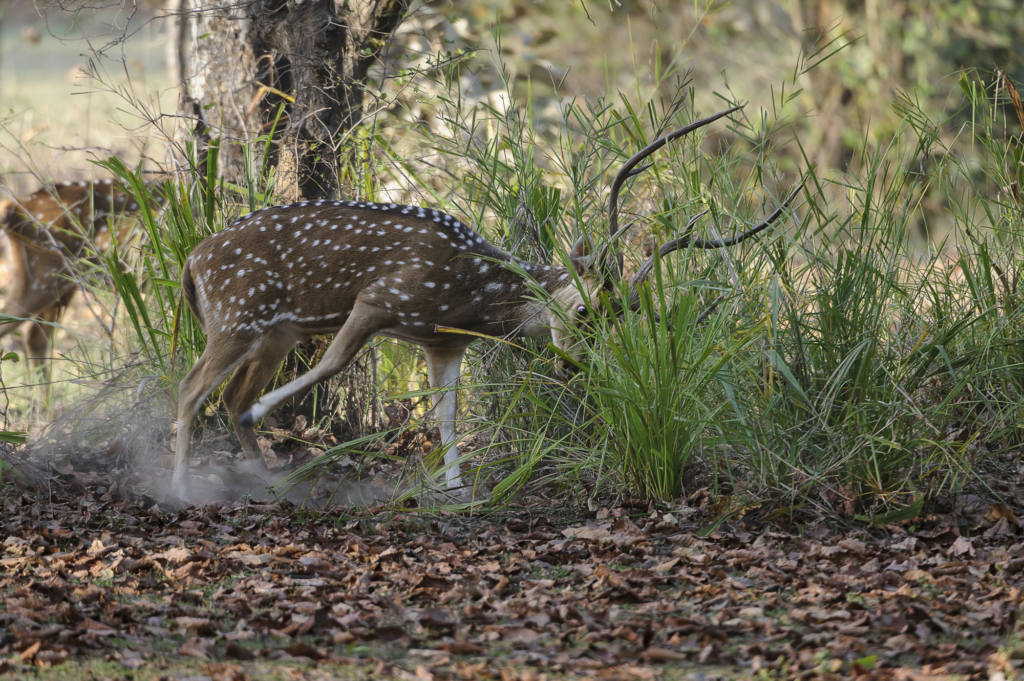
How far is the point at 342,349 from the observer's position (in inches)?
187

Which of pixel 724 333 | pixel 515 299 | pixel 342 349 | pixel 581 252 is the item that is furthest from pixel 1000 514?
pixel 342 349

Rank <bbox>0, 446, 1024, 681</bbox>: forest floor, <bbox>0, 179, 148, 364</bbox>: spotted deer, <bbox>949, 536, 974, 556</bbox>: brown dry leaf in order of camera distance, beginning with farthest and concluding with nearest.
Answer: <bbox>0, 179, 148, 364</bbox>: spotted deer < <bbox>949, 536, 974, 556</bbox>: brown dry leaf < <bbox>0, 446, 1024, 681</bbox>: forest floor

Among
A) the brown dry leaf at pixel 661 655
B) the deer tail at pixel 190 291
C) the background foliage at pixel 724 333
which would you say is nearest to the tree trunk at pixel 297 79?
Answer: the background foliage at pixel 724 333

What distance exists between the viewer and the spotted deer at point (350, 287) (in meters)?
4.72

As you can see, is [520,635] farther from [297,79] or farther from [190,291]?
[297,79]

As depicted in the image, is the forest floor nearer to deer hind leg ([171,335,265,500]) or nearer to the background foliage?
the background foliage

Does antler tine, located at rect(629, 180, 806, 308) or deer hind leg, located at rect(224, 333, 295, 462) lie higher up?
antler tine, located at rect(629, 180, 806, 308)

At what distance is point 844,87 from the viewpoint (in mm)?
13117

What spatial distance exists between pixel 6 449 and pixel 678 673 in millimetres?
3376

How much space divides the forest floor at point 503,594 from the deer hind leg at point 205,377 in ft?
1.57

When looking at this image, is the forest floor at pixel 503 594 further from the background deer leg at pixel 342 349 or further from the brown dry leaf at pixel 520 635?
the background deer leg at pixel 342 349

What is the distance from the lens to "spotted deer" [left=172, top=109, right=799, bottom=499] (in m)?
4.72

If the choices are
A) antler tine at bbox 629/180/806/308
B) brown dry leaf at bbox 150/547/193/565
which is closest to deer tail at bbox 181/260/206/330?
brown dry leaf at bbox 150/547/193/565

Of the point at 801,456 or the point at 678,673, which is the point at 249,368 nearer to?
the point at 801,456
